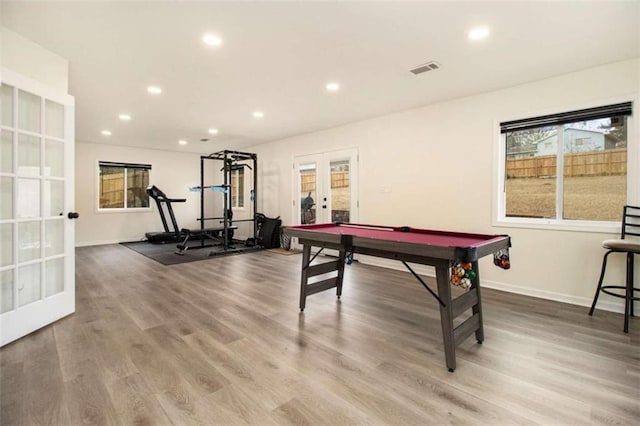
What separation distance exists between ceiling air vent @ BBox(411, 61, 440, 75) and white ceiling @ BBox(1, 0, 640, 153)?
0.08 m

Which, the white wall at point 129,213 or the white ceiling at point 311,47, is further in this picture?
the white wall at point 129,213

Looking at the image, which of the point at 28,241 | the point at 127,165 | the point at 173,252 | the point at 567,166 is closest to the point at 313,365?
the point at 28,241

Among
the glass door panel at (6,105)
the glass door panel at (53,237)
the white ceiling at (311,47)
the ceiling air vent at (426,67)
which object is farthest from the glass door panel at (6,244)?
the ceiling air vent at (426,67)

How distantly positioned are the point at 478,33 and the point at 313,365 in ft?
9.53

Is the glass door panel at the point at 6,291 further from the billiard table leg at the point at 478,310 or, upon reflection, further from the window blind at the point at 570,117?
the window blind at the point at 570,117

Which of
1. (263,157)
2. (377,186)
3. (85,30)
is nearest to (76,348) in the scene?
(85,30)

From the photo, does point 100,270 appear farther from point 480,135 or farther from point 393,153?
point 480,135

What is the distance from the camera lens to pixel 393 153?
4.92 meters

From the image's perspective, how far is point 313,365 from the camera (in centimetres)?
208

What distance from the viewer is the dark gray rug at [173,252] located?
18.4 feet

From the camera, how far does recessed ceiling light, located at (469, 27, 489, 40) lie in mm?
2471

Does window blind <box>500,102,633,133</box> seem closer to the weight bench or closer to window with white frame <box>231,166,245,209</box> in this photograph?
the weight bench

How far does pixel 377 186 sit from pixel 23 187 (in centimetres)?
433

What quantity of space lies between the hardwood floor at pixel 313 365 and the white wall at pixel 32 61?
2218 mm
